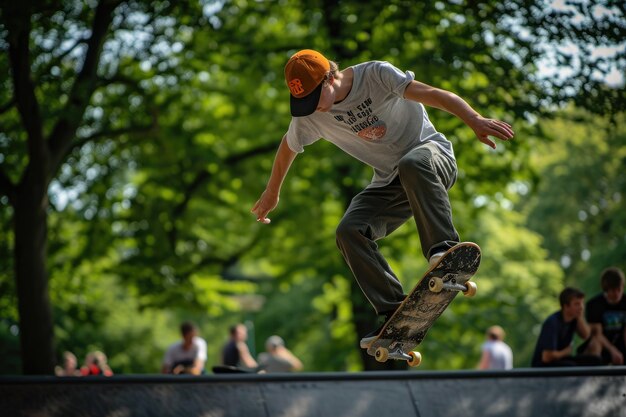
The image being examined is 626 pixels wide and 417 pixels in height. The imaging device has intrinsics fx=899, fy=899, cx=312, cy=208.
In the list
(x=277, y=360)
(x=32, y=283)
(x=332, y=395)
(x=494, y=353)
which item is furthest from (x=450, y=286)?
(x=277, y=360)

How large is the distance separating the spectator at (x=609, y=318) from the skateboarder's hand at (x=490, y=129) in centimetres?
424

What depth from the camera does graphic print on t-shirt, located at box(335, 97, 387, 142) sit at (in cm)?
598

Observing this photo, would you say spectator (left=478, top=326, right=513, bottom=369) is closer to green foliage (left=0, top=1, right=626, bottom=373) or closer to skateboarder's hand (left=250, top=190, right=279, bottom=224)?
green foliage (left=0, top=1, right=626, bottom=373)

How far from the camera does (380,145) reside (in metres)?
6.18

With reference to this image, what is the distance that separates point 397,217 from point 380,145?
2.17ft

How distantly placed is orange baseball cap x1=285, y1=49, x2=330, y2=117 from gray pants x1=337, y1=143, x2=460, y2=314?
72 centimetres

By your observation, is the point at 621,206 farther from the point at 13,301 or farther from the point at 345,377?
the point at 345,377

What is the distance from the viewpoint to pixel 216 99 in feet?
63.3

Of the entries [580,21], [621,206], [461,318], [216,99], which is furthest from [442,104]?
[621,206]

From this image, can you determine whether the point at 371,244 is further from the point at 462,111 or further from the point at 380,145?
the point at 462,111

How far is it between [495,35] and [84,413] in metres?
8.36

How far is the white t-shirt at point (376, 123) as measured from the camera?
5973mm

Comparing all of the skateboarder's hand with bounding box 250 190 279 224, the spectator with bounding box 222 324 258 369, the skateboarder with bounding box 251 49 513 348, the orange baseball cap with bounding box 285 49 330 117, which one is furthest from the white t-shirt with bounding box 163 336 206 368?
the orange baseball cap with bounding box 285 49 330 117

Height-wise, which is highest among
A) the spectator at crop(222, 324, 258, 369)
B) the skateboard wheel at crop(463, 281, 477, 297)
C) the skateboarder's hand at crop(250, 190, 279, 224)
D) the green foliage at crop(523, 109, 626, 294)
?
the skateboarder's hand at crop(250, 190, 279, 224)
